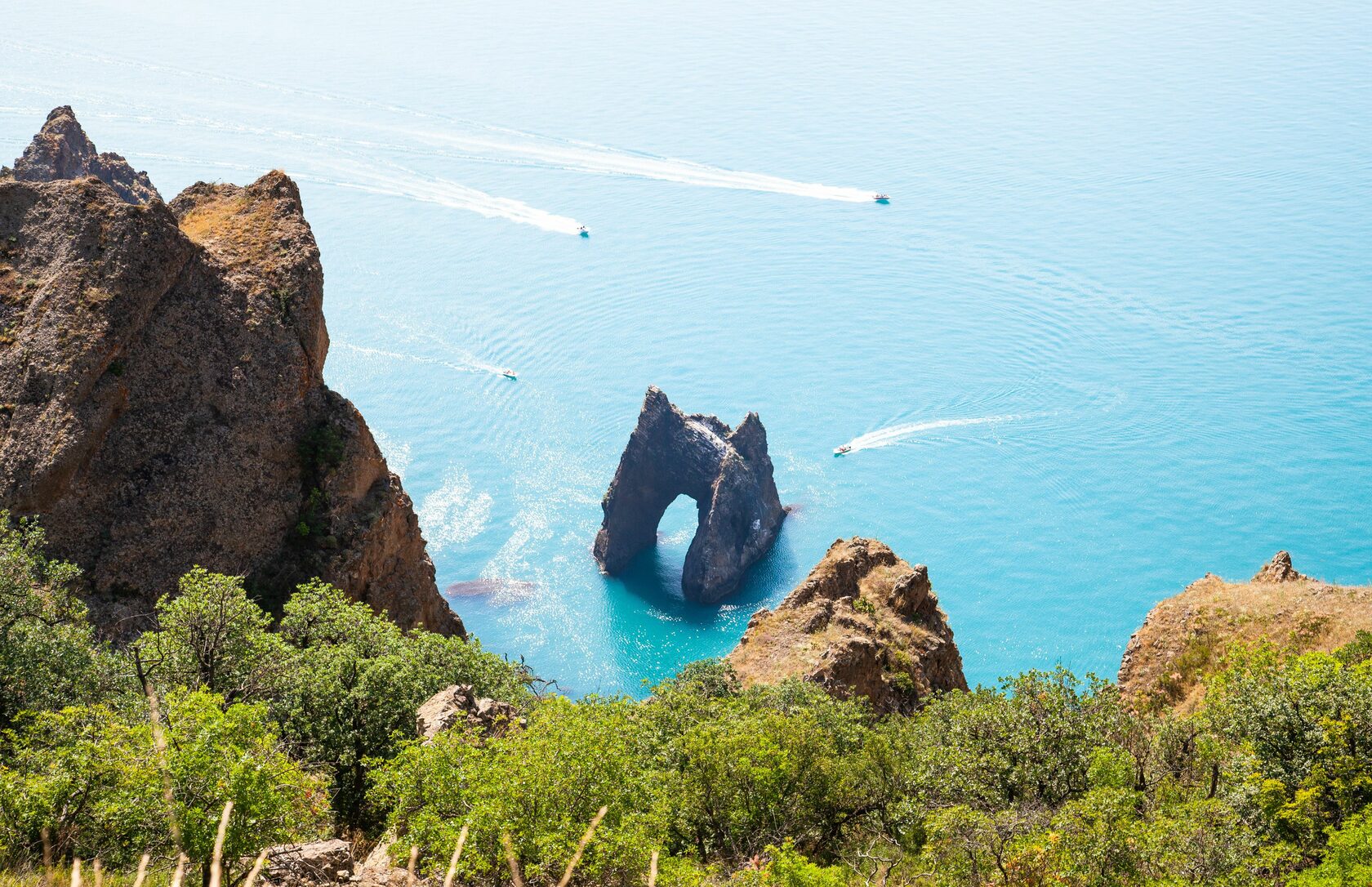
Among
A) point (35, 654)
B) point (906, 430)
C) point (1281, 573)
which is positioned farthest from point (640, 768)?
point (906, 430)

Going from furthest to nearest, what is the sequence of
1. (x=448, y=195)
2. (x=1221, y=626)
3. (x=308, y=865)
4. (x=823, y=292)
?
1. (x=448, y=195)
2. (x=823, y=292)
3. (x=1221, y=626)
4. (x=308, y=865)

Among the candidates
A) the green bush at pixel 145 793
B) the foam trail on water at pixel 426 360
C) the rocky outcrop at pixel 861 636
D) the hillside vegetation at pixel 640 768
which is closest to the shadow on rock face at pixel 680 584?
the foam trail on water at pixel 426 360

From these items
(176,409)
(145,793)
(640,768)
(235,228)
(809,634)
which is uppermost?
(235,228)

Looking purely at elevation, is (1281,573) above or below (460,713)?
above

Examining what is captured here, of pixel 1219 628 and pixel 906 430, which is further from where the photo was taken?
pixel 906 430

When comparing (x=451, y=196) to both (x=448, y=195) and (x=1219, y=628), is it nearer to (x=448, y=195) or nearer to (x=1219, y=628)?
(x=448, y=195)

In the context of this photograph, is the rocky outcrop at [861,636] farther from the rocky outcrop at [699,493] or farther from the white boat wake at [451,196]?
the white boat wake at [451,196]
